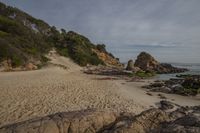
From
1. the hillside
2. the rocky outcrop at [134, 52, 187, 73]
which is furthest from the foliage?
the rocky outcrop at [134, 52, 187, 73]

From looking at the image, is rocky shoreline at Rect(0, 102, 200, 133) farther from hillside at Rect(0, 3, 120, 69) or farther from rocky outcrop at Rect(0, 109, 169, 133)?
hillside at Rect(0, 3, 120, 69)

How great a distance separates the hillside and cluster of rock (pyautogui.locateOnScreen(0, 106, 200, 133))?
26181 millimetres

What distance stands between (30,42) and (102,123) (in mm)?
39887

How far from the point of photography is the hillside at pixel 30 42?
31.6 metres

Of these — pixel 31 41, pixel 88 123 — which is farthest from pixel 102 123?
pixel 31 41

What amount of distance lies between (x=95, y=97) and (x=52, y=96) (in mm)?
2596

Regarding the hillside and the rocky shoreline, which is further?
the hillside

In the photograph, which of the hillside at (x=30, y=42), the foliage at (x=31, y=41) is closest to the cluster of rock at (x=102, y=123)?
the hillside at (x=30, y=42)

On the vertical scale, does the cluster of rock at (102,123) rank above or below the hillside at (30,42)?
below

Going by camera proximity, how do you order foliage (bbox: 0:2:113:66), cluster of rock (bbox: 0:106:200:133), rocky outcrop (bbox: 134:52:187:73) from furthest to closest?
rocky outcrop (bbox: 134:52:187:73) < foliage (bbox: 0:2:113:66) < cluster of rock (bbox: 0:106:200:133)

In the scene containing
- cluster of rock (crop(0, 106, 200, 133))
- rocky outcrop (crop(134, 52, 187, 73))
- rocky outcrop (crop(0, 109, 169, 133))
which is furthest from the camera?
rocky outcrop (crop(134, 52, 187, 73))

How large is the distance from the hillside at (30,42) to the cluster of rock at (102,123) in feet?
85.9

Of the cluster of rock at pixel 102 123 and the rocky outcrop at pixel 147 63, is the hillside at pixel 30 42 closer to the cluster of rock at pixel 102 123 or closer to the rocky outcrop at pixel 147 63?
the rocky outcrop at pixel 147 63

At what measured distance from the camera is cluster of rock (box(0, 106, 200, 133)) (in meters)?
5.18
